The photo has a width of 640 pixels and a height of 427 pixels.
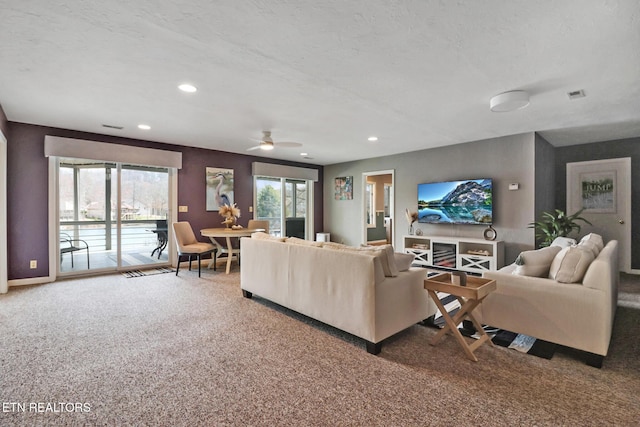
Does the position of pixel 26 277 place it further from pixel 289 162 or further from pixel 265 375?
pixel 289 162

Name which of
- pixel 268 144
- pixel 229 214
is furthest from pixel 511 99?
pixel 229 214

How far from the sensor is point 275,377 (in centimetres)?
199

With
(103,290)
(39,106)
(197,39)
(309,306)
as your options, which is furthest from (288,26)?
(103,290)

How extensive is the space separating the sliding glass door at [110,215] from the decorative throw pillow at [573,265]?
5701mm

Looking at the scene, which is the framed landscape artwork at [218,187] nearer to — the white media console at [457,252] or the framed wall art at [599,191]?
the white media console at [457,252]

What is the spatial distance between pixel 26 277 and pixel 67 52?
12.1 feet

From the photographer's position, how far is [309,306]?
9.32 ft

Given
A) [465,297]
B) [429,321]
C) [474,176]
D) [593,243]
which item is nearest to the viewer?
[465,297]

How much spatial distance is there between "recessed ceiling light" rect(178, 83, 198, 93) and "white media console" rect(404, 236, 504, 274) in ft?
11.5

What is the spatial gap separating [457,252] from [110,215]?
5.83m

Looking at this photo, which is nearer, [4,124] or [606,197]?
[4,124]

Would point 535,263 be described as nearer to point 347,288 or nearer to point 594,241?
point 594,241

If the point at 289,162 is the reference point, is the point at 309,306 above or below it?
below
